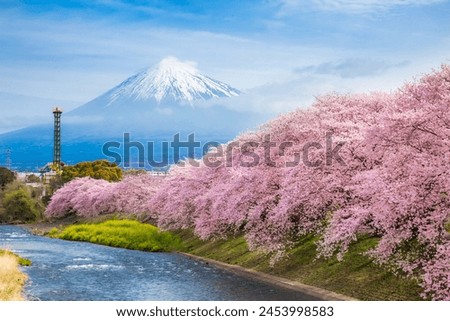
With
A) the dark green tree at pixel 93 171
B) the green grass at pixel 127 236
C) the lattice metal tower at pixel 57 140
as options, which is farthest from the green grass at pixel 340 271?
the lattice metal tower at pixel 57 140

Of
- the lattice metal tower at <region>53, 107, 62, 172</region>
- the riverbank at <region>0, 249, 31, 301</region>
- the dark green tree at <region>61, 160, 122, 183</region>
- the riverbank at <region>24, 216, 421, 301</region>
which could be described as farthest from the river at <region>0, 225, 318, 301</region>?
the lattice metal tower at <region>53, 107, 62, 172</region>

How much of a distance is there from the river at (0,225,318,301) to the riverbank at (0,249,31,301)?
2.11 ft

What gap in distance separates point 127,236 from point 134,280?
27.1m


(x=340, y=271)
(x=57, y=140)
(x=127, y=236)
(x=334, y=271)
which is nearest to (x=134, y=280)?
(x=334, y=271)

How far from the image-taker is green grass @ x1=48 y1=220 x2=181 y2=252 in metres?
58.1

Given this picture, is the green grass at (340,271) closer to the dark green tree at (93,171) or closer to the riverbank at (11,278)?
the riverbank at (11,278)

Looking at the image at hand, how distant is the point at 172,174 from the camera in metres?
67.2

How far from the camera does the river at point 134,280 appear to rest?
99.2 feet

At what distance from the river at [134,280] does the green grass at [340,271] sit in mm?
1697

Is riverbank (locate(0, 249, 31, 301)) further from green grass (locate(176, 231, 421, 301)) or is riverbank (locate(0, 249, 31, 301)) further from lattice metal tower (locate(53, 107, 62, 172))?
lattice metal tower (locate(53, 107, 62, 172))

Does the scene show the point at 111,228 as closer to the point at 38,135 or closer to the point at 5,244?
the point at 5,244

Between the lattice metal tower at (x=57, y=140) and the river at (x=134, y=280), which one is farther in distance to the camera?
the lattice metal tower at (x=57, y=140)

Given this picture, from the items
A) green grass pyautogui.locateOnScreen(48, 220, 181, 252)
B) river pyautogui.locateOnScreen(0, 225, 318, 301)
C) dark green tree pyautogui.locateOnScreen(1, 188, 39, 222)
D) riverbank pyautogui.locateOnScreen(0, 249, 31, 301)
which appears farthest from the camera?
dark green tree pyautogui.locateOnScreen(1, 188, 39, 222)

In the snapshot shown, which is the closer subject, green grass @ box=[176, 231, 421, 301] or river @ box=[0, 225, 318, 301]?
green grass @ box=[176, 231, 421, 301]
